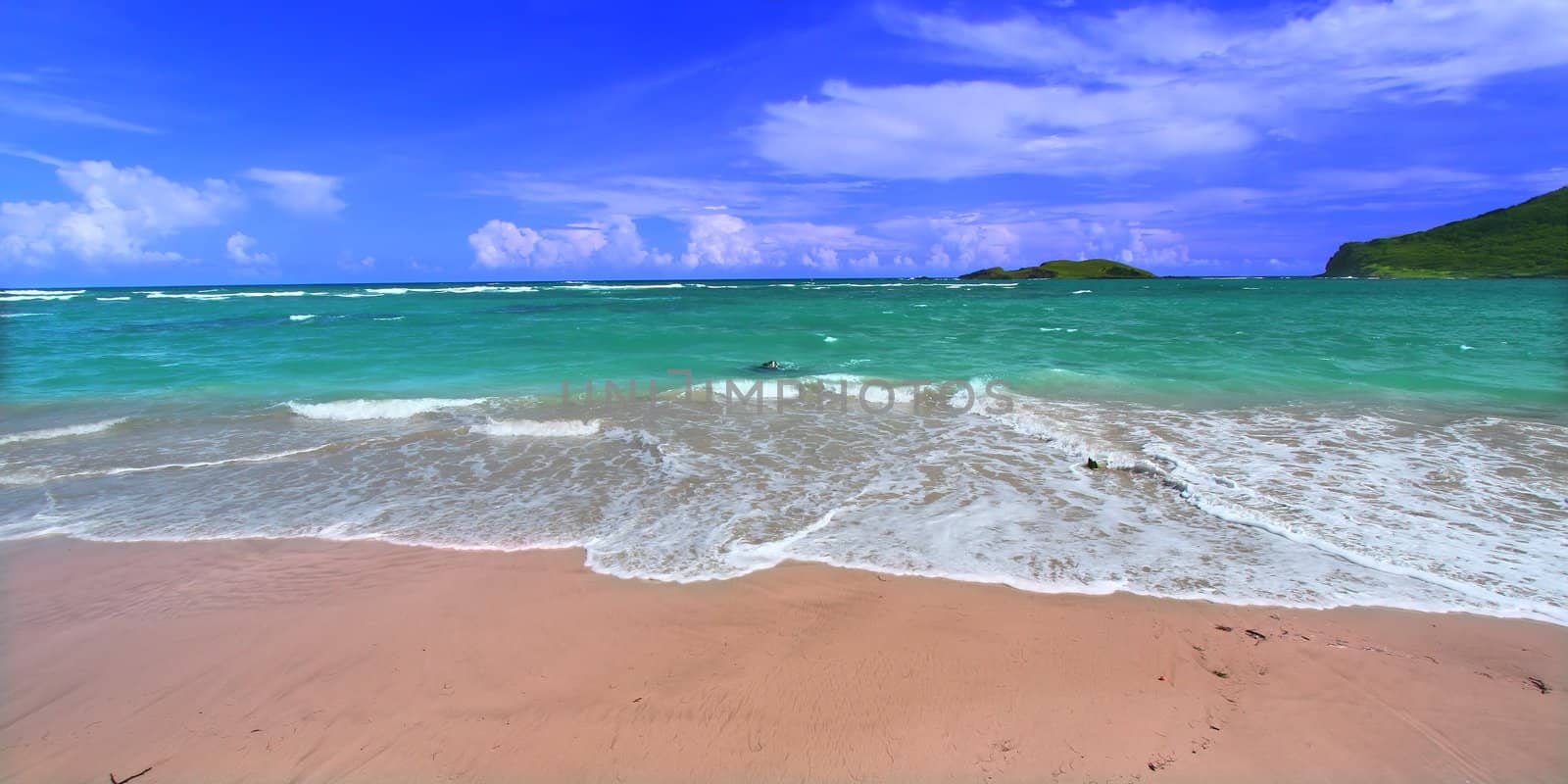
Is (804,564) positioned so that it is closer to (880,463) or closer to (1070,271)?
(880,463)

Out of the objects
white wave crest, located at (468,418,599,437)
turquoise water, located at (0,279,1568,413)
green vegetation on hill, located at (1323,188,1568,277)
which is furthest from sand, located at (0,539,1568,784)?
green vegetation on hill, located at (1323,188,1568,277)

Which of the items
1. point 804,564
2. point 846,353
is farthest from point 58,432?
point 846,353

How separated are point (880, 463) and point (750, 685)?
470cm

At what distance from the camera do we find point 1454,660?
12.7 feet

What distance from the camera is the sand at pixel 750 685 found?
3182 mm

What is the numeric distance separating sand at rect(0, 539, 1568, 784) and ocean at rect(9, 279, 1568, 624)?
566 millimetres

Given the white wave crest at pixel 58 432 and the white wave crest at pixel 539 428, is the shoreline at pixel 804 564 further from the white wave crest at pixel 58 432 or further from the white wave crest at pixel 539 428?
the white wave crest at pixel 58 432

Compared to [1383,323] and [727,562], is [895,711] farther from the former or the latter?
[1383,323]

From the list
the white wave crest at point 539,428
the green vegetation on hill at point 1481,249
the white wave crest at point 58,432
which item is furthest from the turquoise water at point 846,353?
the green vegetation on hill at point 1481,249

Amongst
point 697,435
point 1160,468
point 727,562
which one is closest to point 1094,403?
point 1160,468

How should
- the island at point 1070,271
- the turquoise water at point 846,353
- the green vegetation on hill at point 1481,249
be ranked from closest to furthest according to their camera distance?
the turquoise water at point 846,353
the green vegetation on hill at point 1481,249
the island at point 1070,271

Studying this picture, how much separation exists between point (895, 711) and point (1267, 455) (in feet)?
23.6

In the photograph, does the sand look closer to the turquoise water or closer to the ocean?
the ocean

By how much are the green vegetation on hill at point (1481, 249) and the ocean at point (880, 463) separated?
96.7 metres
